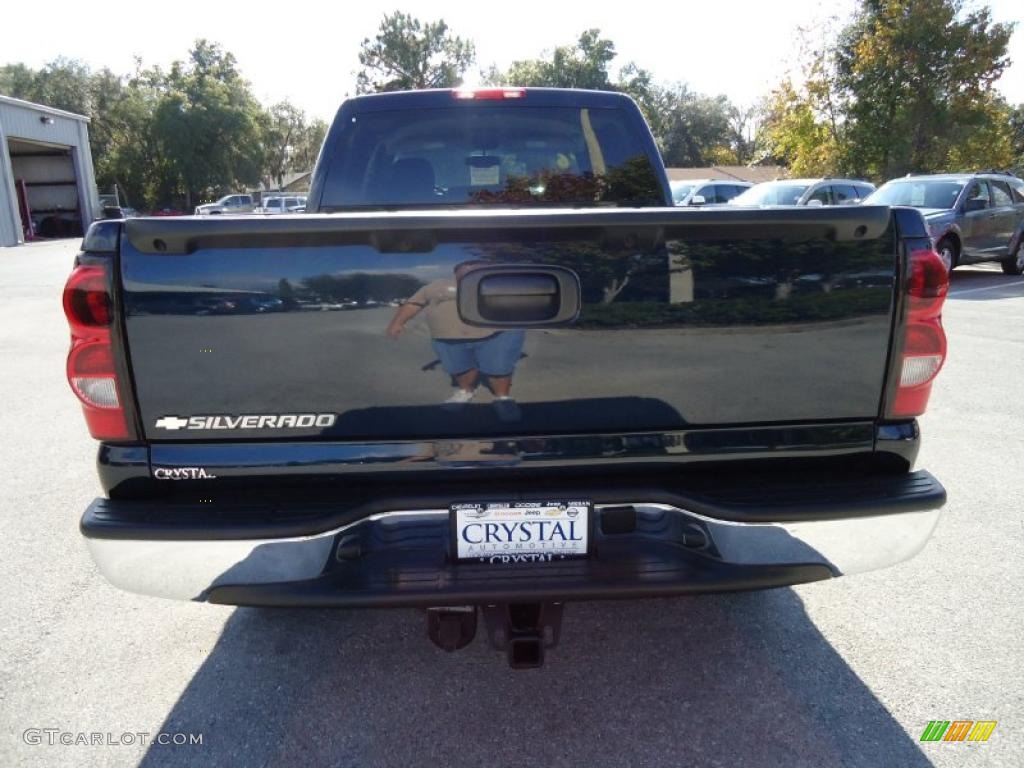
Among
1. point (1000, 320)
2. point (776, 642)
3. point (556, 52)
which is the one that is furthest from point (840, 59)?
point (556, 52)

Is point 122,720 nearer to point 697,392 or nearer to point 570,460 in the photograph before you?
point 570,460

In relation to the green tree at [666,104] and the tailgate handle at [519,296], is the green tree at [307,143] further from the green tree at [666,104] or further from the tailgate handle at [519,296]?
the tailgate handle at [519,296]

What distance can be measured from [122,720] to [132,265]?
1499mm

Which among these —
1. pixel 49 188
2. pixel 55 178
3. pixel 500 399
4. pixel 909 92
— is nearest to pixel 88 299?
pixel 500 399

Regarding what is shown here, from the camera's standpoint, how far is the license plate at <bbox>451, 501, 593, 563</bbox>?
6.43 ft

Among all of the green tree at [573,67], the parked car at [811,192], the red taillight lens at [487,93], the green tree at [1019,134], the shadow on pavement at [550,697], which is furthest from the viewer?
the green tree at [573,67]

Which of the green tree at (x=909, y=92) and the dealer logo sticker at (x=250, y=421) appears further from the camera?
the green tree at (x=909, y=92)

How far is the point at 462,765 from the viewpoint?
2102mm

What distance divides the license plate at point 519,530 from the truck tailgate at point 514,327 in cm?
22

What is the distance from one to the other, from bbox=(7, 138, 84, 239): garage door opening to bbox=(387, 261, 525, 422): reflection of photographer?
4238cm

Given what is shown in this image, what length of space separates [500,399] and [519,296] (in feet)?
0.95

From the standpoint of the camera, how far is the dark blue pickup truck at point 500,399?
190cm

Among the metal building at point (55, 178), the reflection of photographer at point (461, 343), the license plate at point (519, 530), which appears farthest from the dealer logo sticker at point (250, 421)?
the metal building at point (55, 178)

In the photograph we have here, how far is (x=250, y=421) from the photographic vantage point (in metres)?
1.98
